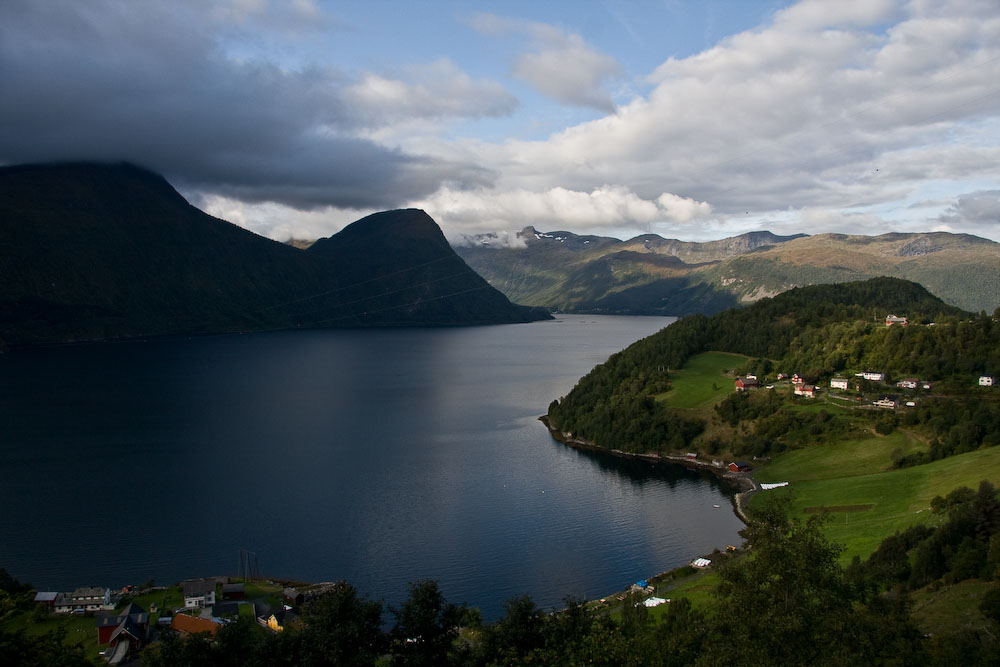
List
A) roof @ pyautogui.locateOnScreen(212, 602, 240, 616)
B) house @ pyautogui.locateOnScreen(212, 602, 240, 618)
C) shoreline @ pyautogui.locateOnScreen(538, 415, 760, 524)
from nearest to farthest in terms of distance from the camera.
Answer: house @ pyautogui.locateOnScreen(212, 602, 240, 618) < roof @ pyautogui.locateOnScreen(212, 602, 240, 616) < shoreline @ pyautogui.locateOnScreen(538, 415, 760, 524)

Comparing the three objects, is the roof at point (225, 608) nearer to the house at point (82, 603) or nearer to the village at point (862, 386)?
the house at point (82, 603)

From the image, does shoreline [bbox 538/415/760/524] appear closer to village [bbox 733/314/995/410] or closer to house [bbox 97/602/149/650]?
village [bbox 733/314/995/410]

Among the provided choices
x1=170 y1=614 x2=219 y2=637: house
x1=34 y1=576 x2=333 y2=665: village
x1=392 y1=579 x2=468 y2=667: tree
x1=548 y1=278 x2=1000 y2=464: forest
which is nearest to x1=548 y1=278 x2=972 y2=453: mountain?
x1=548 y1=278 x2=1000 y2=464: forest

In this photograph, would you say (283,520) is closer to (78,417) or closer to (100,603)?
(100,603)

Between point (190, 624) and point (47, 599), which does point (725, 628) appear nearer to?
point (190, 624)

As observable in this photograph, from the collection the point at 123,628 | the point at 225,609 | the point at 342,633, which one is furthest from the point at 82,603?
the point at 342,633

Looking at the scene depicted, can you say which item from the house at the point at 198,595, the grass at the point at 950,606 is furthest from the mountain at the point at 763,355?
the house at the point at 198,595

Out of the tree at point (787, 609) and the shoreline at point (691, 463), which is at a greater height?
the tree at point (787, 609)

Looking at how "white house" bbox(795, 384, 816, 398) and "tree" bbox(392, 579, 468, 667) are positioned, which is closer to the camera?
"tree" bbox(392, 579, 468, 667)
